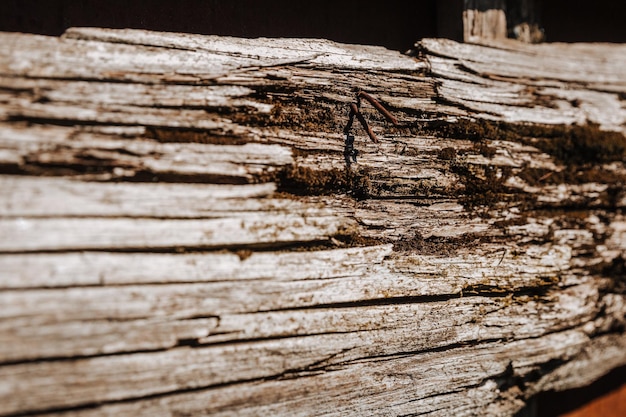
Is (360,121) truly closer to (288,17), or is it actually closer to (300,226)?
(300,226)

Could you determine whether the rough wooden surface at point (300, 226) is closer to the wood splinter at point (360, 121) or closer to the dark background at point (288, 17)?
the wood splinter at point (360, 121)

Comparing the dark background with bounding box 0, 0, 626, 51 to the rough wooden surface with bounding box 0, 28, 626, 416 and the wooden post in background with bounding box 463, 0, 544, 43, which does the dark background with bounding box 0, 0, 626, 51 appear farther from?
the rough wooden surface with bounding box 0, 28, 626, 416

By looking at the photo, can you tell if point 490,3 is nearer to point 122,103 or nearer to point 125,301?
point 122,103

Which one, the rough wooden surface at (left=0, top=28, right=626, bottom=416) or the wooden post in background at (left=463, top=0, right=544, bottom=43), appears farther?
the wooden post in background at (left=463, top=0, right=544, bottom=43)

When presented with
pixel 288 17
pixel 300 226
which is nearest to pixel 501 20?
pixel 288 17

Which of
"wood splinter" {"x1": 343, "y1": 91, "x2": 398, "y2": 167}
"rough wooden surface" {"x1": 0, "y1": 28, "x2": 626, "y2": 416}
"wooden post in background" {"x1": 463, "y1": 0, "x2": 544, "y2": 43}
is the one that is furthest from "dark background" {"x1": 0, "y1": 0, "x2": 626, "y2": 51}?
"wood splinter" {"x1": 343, "y1": 91, "x2": 398, "y2": 167}

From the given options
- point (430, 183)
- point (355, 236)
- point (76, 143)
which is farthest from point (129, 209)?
point (430, 183)
